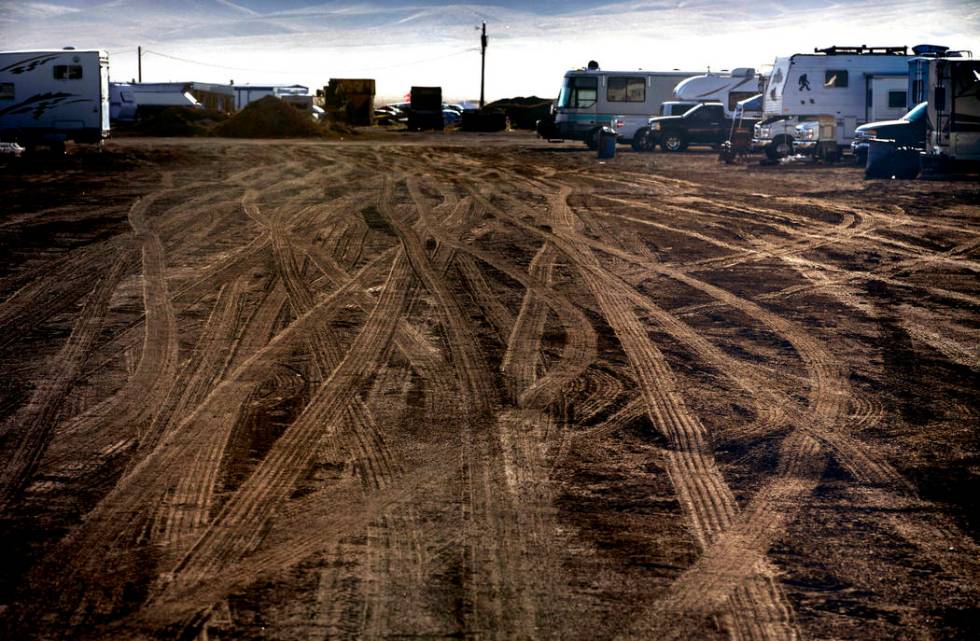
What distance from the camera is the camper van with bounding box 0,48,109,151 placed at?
34281mm

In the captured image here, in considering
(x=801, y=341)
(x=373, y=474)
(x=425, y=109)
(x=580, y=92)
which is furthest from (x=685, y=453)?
(x=425, y=109)

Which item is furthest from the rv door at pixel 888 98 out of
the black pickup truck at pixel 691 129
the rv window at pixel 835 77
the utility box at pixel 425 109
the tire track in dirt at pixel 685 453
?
the utility box at pixel 425 109

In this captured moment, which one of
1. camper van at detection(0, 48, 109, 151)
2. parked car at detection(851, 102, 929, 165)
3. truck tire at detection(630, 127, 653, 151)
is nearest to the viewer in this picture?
parked car at detection(851, 102, 929, 165)

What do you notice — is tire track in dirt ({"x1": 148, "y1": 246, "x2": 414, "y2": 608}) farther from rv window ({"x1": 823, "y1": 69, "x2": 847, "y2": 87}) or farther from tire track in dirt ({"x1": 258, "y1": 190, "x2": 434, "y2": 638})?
rv window ({"x1": 823, "y1": 69, "x2": 847, "y2": 87})

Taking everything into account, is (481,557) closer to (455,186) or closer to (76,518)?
(76,518)

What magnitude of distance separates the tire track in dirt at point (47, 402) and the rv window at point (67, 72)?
27554 mm

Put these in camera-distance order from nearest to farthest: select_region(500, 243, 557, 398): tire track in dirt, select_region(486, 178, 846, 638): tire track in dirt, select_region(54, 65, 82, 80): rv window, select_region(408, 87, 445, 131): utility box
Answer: select_region(486, 178, 846, 638): tire track in dirt
select_region(500, 243, 557, 398): tire track in dirt
select_region(54, 65, 82, 80): rv window
select_region(408, 87, 445, 131): utility box

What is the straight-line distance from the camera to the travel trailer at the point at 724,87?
39.1 metres

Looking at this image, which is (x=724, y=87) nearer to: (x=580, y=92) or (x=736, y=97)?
(x=736, y=97)

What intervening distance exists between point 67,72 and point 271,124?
56.4ft

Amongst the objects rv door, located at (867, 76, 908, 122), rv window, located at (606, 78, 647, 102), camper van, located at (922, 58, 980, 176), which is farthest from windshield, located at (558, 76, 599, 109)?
camper van, located at (922, 58, 980, 176)

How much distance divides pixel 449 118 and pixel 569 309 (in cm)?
6731

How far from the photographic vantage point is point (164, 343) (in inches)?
309

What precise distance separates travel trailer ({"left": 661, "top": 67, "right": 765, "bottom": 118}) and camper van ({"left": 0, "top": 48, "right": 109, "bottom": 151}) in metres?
19.9
